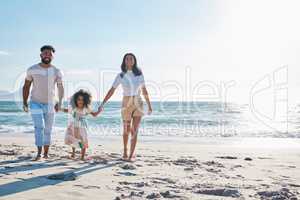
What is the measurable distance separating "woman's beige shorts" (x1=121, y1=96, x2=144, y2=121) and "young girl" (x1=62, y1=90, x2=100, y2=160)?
0.44m

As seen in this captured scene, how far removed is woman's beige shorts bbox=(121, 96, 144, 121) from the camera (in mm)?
5242

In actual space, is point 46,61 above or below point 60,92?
above

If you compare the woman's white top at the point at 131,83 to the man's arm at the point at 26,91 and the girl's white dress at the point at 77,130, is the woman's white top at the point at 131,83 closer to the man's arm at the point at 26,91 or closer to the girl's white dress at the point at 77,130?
the girl's white dress at the point at 77,130

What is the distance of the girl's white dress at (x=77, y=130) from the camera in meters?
5.25

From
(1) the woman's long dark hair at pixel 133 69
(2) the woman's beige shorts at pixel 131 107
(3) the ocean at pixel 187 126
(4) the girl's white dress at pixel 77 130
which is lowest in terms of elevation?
(3) the ocean at pixel 187 126

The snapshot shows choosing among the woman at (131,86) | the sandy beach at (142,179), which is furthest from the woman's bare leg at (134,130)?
the sandy beach at (142,179)

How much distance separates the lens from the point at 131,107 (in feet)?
17.2

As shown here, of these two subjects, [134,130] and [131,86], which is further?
[134,130]

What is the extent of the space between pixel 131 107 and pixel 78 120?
0.88 meters

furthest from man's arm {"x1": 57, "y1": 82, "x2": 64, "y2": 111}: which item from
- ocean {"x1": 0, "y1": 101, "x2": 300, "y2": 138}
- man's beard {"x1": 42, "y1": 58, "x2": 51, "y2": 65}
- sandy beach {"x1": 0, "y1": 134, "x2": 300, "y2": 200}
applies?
ocean {"x1": 0, "y1": 101, "x2": 300, "y2": 138}

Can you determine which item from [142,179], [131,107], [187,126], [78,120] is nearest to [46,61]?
[78,120]

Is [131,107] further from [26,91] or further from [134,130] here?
[26,91]

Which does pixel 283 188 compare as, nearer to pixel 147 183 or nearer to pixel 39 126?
pixel 147 183

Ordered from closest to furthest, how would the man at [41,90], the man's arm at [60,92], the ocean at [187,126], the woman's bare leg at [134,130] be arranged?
the man at [41,90]
the man's arm at [60,92]
the woman's bare leg at [134,130]
the ocean at [187,126]
